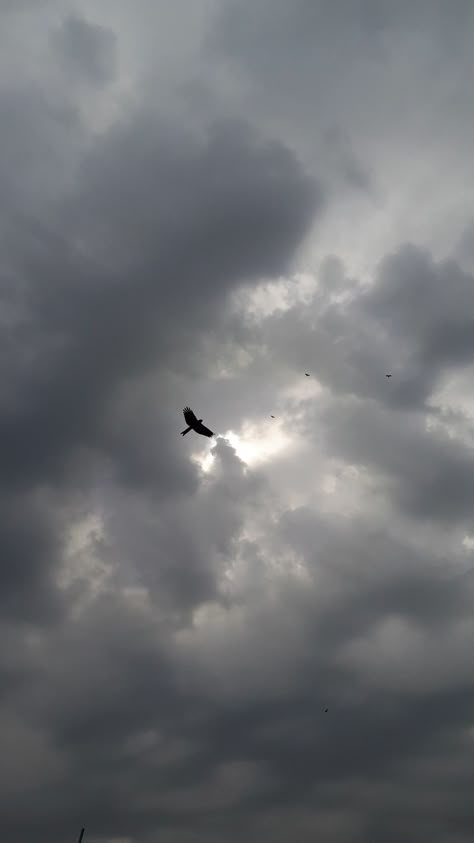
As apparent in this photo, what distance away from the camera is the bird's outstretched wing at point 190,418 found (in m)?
174

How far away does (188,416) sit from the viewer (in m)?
174

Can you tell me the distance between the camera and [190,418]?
17450 cm

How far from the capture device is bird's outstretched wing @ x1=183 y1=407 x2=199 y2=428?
174 meters
